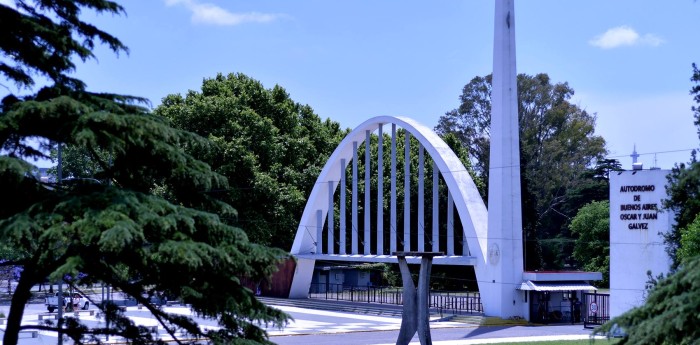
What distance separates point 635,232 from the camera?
1052 inches

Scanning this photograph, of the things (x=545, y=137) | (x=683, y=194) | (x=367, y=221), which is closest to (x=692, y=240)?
(x=683, y=194)

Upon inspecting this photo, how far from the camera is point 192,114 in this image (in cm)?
5016

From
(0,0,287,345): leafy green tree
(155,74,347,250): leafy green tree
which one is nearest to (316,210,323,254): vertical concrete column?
(155,74,347,250): leafy green tree

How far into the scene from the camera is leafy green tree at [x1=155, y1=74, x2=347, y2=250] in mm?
48781

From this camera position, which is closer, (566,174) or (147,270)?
(147,270)

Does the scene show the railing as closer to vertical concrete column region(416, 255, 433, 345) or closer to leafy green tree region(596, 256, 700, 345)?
vertical concrete column region(416, 255, 433, 345)

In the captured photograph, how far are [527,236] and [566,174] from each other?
1174 cm

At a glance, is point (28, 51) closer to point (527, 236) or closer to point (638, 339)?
point (638, 339)

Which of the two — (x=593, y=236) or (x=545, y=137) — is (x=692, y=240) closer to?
(x=593, y=236)

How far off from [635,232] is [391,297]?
2615 cm

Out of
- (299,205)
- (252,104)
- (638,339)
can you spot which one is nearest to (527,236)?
(299,205)

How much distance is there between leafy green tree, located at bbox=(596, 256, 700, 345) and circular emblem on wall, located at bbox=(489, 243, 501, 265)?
26.6m

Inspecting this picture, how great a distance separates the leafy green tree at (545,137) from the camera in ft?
227

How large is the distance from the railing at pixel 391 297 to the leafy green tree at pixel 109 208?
101 feet
